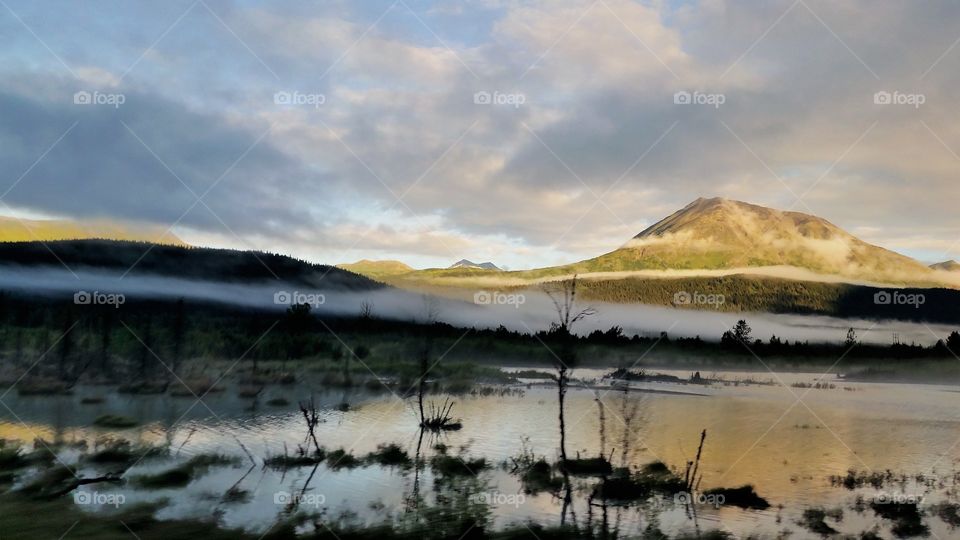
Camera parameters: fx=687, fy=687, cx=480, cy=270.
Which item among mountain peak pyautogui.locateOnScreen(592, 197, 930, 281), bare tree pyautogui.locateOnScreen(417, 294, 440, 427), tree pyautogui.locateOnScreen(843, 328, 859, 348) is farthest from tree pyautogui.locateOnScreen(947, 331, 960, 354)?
bare tree pyautogui.locateOnScreen(417, 294, 440, 427)

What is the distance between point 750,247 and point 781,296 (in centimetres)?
744

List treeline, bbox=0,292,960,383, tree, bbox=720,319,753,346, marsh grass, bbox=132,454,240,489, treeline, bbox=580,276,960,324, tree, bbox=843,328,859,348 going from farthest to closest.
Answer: treeline, bbox=580,276,960,324 → tree, bbox=720,319,753,346 → tree, bbox=843,328,859,348 → treeline, bbox=0,292,960,383 → marsh grass, bbox=132,454,240,489

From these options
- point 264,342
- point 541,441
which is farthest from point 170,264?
point 541,441

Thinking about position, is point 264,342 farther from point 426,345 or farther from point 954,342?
point 954,342

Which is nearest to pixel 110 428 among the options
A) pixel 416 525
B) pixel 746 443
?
pixel 416 525

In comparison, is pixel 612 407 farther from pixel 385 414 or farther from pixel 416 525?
pixel 416 525

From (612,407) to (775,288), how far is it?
74.2 feet

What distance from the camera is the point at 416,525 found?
22250 mm

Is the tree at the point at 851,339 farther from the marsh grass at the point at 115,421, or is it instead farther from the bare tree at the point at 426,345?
the marsh grass at the point at 115,421

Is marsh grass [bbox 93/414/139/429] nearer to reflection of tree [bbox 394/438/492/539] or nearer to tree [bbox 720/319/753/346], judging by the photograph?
reflection of tree [bbox 394/438/492/539]

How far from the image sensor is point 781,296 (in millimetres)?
52344

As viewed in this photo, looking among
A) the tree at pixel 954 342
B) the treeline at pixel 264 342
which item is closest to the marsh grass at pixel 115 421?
the treeline at pixel 264 342

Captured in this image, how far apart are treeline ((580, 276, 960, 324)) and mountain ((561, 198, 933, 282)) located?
172 centimetres

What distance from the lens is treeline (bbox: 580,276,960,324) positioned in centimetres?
4703
